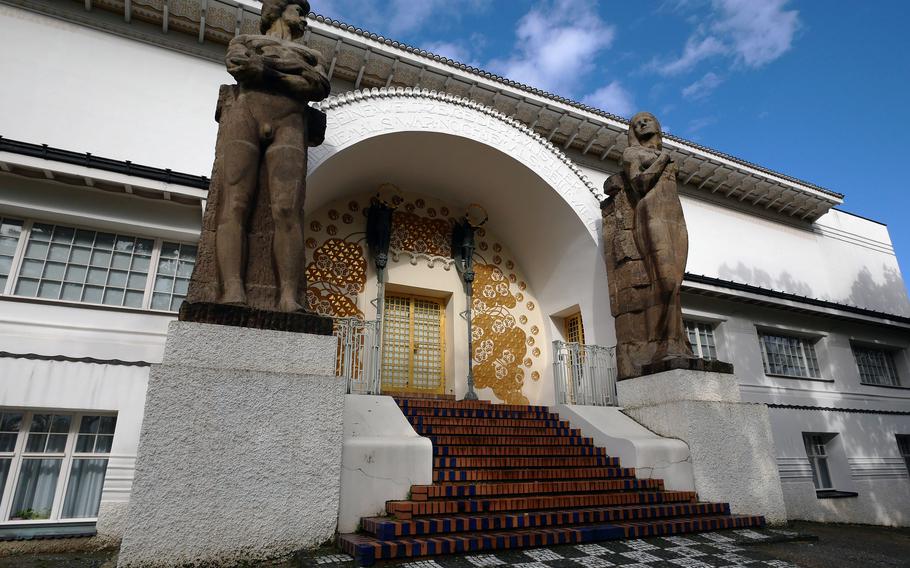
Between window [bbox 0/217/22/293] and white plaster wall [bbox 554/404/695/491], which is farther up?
window [bbox 0/217/22/293]

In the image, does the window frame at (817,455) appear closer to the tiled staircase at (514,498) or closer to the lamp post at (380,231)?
the tiled staircase at (514,498)

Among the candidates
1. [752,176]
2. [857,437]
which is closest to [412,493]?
[857,437]

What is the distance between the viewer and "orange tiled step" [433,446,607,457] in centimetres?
529

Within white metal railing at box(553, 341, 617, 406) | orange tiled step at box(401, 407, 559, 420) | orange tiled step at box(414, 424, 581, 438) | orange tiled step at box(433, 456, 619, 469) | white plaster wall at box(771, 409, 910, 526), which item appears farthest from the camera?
white plaster wall at box(771, 409, 910, 526)

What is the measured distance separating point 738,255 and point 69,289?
505 inches

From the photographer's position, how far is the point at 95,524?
527cm

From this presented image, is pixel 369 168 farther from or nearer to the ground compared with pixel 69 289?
farther from the ground

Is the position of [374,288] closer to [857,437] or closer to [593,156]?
[593,156]

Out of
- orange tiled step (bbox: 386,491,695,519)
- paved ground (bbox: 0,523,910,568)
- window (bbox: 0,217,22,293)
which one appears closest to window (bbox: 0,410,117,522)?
paved ground (bbox: 0,523,910,568)

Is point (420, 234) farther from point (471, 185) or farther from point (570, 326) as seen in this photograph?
point (570, 326)

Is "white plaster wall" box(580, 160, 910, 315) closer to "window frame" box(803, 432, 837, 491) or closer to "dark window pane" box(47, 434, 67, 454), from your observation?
"window frame" box(803, 432, 837, 491)

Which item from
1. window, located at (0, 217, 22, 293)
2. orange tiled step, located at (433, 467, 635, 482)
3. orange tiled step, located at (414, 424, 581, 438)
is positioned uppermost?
window, located at (0, 217, 22, 293)

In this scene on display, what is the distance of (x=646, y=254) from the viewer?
23.1ft

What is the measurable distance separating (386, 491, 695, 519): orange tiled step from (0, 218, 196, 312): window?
4.34 m
